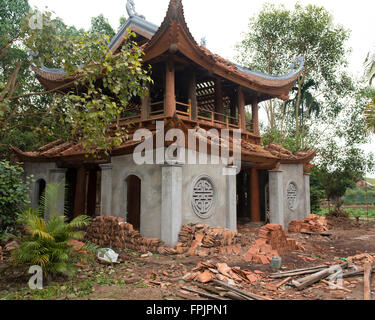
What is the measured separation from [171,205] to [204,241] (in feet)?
4.15

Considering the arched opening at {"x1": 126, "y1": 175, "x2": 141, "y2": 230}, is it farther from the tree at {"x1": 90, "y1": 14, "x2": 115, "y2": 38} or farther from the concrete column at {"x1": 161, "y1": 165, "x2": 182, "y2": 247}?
the tree at {"x1": 90, "y1": 14, "x2": 115, "y2": 38}

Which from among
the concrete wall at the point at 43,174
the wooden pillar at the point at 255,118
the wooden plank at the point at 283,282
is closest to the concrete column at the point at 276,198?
the wooden pillar at the point at 255,118

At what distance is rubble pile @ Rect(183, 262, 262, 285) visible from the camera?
5.19 m

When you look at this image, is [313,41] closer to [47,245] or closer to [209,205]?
[209,205]

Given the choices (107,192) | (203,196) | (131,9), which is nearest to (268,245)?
(203,196)

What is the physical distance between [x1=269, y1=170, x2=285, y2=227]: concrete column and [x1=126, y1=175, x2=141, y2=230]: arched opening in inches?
208

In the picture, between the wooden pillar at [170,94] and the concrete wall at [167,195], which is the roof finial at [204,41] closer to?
the wooden pillar at [170,94]

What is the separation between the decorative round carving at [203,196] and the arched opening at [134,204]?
8.95 ft

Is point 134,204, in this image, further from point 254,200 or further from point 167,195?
point 254,200

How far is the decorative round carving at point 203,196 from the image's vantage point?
8182 millimetres

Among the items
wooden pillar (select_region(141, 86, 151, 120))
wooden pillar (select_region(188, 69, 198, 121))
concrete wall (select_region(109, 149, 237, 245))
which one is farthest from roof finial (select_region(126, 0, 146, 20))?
concrete wall (select_region(109, 149, 237, 245))

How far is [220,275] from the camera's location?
5.23 meters
